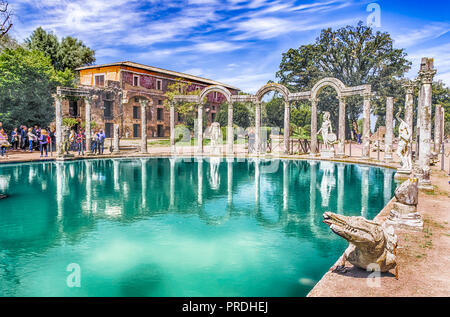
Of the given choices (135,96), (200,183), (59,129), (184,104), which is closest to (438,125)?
(200,183)

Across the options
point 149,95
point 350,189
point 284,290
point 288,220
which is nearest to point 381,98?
point 149,95

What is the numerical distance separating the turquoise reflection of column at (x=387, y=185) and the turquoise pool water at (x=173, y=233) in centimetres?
6

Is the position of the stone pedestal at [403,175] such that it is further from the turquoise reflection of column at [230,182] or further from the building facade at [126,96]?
the building facade at [126,96]

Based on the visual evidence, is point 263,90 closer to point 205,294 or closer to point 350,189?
point 350,189

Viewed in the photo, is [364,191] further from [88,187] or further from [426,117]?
[88,187]

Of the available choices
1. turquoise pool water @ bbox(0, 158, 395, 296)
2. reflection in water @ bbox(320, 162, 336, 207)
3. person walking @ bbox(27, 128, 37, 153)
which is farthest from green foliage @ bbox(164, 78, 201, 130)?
turquoise pool water @ bbox(0, 158, 395, 296)

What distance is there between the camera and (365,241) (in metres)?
3.86

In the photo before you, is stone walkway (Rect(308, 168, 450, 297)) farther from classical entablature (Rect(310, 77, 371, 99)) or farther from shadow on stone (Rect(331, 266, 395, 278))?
classical entablature (Rect(310, 77, 371, 99))

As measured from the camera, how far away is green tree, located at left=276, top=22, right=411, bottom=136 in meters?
38.7

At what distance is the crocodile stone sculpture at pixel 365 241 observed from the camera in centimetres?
377

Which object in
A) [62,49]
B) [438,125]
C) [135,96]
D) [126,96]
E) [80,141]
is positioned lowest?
[80,141]

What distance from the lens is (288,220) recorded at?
802cm

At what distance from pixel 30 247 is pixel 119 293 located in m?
2.63

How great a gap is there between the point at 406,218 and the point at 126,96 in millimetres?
38993
